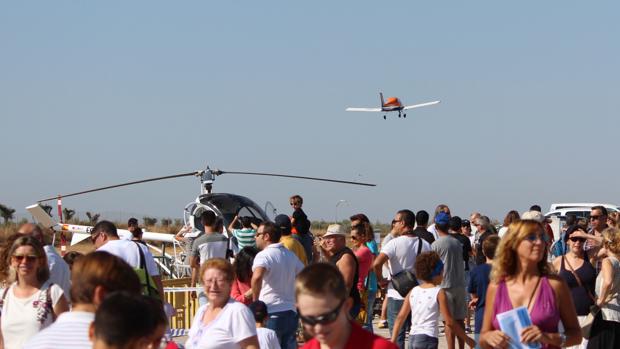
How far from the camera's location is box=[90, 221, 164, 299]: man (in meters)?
8.34

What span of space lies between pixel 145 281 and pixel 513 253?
351 cm

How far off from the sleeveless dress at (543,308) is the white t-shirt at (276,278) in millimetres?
3921

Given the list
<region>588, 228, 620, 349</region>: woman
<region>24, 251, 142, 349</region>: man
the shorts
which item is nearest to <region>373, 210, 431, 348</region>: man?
the shorts

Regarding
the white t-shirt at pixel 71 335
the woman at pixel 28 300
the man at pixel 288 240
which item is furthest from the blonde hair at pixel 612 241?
the white t-shirt at pixel 71 335

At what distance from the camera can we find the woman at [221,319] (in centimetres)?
608

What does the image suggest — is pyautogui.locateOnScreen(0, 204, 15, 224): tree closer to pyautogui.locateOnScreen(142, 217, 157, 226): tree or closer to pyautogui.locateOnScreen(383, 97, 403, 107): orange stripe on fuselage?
pyautogui.locateOnScreen(142, 217, 157, 226): tree

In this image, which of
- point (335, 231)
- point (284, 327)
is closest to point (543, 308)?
point (284, 327)

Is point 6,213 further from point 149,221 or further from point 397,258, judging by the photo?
point 397,258

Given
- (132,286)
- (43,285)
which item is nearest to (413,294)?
(43,285)

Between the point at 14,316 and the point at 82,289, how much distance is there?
6.44 feet

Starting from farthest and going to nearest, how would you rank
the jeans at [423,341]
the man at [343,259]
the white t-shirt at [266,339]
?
1. the man at [343,259]
2. the jeans at [423,341]
3. the white t-shirt at [266,339]

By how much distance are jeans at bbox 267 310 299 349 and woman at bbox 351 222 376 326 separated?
4.98 ft

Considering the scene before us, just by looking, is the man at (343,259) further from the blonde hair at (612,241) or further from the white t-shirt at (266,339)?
the blonde hair at (612,241)

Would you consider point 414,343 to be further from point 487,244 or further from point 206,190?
point 206,190
